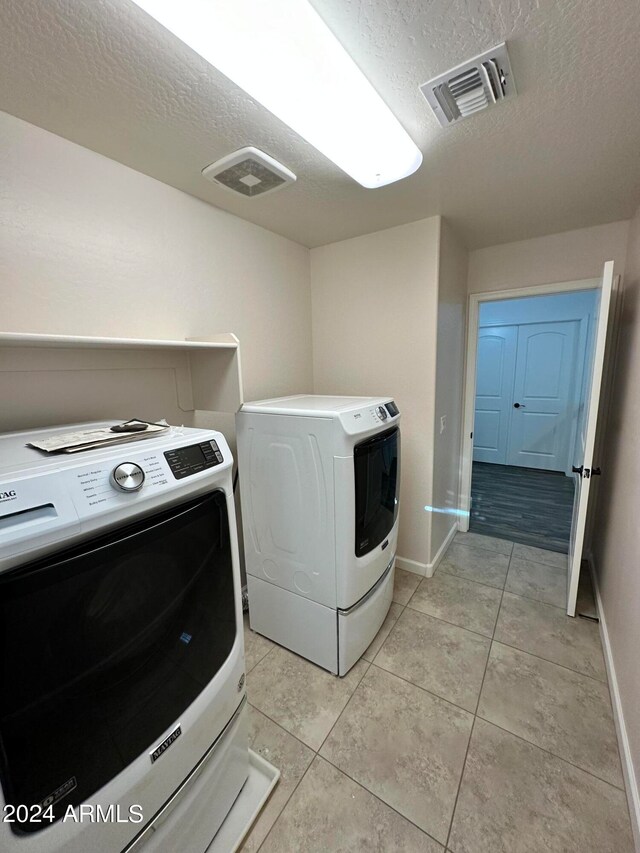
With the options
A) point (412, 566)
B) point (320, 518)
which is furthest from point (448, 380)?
point (320, 518)

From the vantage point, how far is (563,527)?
316 cm

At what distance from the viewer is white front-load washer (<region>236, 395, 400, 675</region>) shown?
150cm

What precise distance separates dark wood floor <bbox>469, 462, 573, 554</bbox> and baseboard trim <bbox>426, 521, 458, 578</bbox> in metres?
0.25

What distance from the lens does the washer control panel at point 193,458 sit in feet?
2.74

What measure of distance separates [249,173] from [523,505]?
378 cm

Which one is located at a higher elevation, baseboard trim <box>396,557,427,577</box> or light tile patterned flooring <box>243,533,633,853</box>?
baseboard trim <box>396,557,427,577</box>

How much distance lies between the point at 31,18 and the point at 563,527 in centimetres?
420

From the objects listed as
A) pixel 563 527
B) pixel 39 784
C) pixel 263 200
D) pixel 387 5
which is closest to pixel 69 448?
pixel 39 784

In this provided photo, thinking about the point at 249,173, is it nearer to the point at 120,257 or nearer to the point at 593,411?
the point at 120,257

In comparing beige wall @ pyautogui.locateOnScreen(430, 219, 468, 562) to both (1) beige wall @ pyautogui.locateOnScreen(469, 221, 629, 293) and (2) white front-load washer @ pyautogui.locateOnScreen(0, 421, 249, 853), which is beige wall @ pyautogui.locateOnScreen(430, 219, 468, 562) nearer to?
(1) beige wall @ pyautogui.locateOnScreen(469, 221, 629, 293)

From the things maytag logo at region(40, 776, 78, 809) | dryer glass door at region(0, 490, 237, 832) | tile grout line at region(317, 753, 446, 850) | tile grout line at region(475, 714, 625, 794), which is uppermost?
dryer glass door at region(0, 490, 237, 832)

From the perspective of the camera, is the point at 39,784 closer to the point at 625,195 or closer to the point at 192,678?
the point at 192,678

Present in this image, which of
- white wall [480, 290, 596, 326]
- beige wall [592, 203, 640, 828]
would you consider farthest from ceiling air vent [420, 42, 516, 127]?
white wall [480, 290, 596, 326]

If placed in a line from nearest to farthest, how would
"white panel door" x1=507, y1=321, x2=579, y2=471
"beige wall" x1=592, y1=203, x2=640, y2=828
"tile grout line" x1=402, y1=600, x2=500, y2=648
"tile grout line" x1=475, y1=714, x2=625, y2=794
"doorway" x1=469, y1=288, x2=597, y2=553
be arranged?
"tile grout line" x1=475, y1=714, x2=625, y2=794 < "beige wall" x1=592, y1=203, x2=640, y2=828 < "tile grout line" x1=402, y1=600, x2=500, y2=648 < "doorway" x1=469, y1=288, x2=597, y2=553 < "white panel door" x1=507, y1=321, x2=579, y2=471
